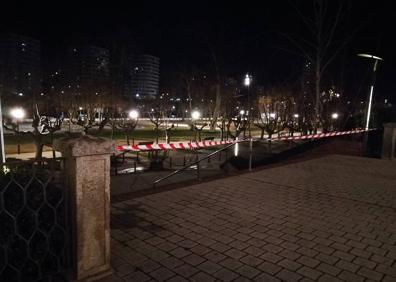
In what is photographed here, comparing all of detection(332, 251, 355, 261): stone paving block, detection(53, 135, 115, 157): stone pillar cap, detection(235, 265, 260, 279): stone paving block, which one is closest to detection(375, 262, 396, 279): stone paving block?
detection(332, 251, 355, 261): stone paving block

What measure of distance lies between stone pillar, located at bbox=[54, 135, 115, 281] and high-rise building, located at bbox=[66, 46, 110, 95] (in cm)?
4639

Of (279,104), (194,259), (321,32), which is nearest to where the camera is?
(194,259)

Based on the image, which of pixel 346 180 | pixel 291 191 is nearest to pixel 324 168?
pixel 346 180

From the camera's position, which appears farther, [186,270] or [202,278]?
[186,270]

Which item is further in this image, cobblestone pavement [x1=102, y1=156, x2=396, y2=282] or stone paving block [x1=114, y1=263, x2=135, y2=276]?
cobblestone pavement [x1=102, y1=156, x2=396, y2=282]

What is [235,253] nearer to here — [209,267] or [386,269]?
[209,267]

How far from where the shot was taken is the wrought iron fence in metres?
3.06

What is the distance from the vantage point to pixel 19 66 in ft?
189

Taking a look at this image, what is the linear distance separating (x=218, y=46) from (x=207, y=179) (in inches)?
1323

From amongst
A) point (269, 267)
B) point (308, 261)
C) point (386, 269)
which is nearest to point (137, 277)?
point (269, 267)

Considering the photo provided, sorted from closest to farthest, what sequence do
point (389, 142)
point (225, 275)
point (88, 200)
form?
point (88, 200)
point (225, 275)
point (389, 142)

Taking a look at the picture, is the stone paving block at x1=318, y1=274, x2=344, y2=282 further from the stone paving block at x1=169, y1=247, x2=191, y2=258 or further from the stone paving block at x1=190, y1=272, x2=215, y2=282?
the stone paving block at x1=169, y1=247, x2=191, y2=258

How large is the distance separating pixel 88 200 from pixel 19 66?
6384 centimetres

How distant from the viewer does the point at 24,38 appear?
236 ft
